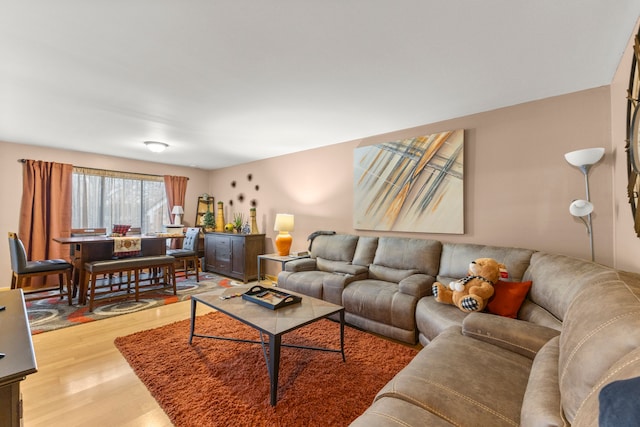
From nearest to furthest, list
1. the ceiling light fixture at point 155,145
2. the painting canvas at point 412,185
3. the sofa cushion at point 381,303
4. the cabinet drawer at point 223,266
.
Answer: the sofa cushion at point 381,303, the painting canvas at point 412,185, the ceiling light fixture at point 155,145, the cabinet drawer at point 223,266

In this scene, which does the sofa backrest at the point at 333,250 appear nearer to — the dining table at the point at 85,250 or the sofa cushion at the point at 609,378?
the dining table at the point at 85,250

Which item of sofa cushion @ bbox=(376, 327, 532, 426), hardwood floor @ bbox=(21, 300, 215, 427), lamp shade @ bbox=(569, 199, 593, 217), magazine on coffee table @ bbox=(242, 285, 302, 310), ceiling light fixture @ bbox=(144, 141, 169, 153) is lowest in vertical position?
hardwood floor @ bbox=(21, 300, 215, 427)

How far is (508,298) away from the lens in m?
2.06

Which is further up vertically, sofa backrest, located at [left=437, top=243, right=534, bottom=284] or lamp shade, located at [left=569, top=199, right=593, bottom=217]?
lamp shade, located at [left=569, top=199, right=593, bottom=217]

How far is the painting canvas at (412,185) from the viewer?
3.08 m

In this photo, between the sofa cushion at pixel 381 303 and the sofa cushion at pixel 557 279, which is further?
the sofa cushion at pixel 381 303

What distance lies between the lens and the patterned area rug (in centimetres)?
297

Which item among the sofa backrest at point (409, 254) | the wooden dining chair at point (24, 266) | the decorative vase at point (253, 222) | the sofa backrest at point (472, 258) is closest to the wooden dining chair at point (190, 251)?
the decorative vase at point (253, 222)

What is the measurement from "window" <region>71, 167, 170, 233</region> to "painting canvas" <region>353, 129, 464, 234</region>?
431 centimetres

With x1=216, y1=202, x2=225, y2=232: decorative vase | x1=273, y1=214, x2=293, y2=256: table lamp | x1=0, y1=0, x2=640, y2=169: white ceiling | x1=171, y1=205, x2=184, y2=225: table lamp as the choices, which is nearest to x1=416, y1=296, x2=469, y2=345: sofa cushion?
x1=0, y1=0, x2=640, y2=169: white ceiling

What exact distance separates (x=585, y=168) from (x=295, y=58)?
7.89 ft

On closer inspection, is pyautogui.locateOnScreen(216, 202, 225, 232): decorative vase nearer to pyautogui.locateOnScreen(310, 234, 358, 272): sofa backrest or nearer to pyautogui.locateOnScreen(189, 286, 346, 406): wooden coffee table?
pyautogui.locateOnScreen(310, 234, 358, 272): sofa backrest

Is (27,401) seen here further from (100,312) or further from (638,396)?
(638,396)

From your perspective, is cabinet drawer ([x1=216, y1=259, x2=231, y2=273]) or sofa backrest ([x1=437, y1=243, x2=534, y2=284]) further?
cabinet drawer ([x1=216, y1=259, x2=231, y2=273])
